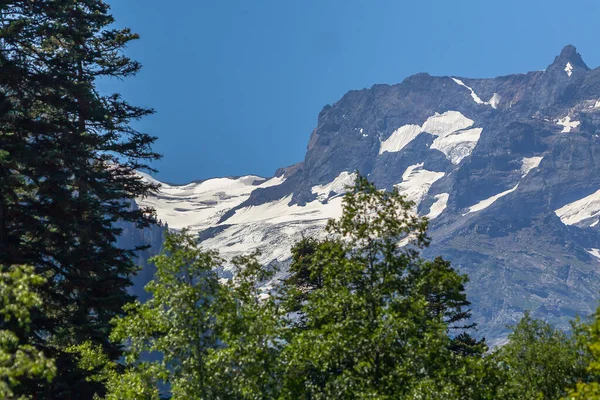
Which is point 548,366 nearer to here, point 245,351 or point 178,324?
point 245,351

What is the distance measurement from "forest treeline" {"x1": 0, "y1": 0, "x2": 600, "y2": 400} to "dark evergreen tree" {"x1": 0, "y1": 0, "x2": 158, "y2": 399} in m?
0.09

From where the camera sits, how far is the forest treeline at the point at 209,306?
61.9 ft

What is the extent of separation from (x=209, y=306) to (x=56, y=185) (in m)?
11.8

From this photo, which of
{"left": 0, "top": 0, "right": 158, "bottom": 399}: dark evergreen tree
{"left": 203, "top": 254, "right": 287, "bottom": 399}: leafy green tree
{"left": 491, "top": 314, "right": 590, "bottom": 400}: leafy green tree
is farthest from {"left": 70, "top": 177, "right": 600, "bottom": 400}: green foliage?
{"left": 491, "top": 314, "right": 590, "bottom": 400}: leafy green tree

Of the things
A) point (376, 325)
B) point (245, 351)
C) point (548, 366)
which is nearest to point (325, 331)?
point (376, 325)

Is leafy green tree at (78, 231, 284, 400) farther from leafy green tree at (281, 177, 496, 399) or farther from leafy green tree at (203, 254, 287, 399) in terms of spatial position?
leafy green tree at (281, 177, 496, 399)

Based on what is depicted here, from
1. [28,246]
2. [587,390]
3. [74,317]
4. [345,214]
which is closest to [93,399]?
[74,317]

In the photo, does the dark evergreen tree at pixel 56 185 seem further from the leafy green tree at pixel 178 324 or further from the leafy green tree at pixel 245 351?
the leafy green tree at pixel 245 351

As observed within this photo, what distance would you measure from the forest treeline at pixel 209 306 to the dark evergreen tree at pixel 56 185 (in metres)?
0.09

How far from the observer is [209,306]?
19.6 meters

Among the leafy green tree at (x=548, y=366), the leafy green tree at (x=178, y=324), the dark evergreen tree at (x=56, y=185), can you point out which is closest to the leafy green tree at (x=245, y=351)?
the leafy green tree at (x=178, y=324)

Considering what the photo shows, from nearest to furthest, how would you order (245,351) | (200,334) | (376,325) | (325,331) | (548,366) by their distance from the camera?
(245,351) < (200,334) < (376,325) < (325,331) < (548,366)

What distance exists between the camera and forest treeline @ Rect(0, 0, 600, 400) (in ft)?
61.9

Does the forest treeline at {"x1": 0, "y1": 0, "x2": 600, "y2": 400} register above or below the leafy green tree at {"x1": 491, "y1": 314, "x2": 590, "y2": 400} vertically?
above
